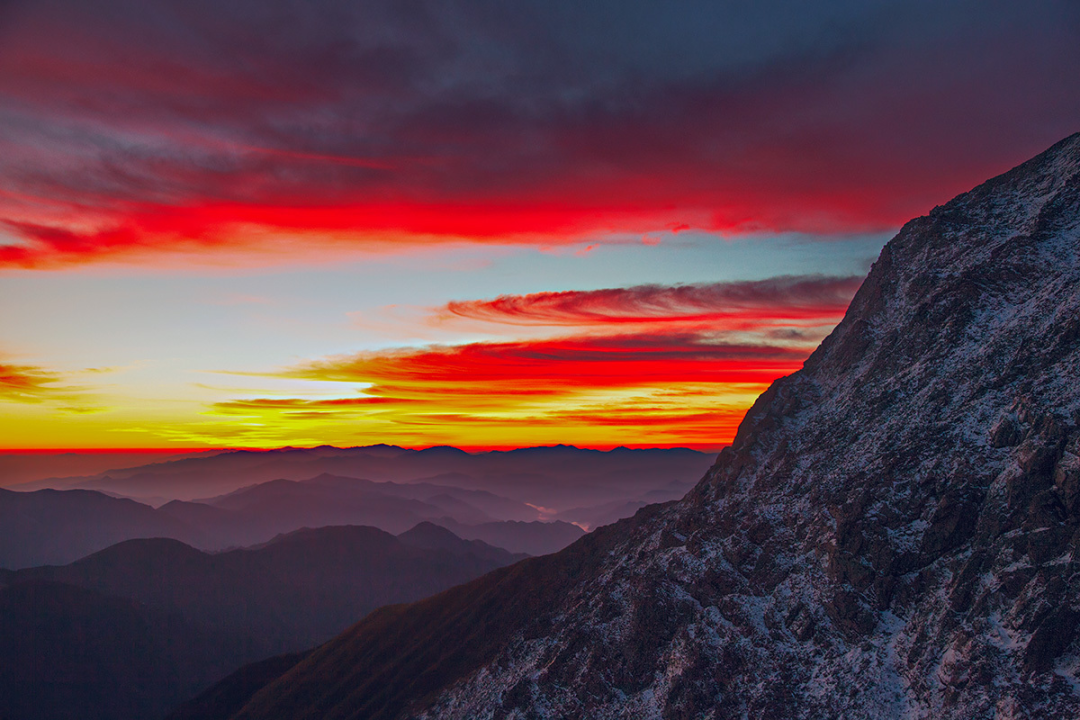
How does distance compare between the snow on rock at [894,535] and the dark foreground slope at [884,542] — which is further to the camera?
the dark foreground slope at [884,542]

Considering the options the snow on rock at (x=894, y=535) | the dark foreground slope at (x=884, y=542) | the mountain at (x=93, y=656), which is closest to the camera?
the snow on rock at (x=894, y=535)

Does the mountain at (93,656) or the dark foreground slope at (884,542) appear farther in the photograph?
the mountain at (93,656)

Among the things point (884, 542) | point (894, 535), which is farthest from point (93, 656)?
point (894, 535)

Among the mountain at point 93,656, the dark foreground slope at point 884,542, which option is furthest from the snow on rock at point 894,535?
the mountain at point 93,656

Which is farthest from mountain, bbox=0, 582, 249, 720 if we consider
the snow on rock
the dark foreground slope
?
the snow on rock

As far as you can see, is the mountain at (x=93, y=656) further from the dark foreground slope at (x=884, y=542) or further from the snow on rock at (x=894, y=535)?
the snow on rock at (x=894, y=535)

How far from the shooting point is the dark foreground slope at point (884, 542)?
138 feet

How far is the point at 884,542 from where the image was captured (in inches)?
2003

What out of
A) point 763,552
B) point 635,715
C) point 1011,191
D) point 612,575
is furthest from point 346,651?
point 1011,191

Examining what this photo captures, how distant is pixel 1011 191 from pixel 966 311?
66.2 feet

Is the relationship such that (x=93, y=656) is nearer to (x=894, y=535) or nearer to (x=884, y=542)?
(x=884, y=542)

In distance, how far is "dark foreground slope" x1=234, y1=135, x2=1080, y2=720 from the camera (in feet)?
138

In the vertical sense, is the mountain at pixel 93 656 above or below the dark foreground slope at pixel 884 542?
below

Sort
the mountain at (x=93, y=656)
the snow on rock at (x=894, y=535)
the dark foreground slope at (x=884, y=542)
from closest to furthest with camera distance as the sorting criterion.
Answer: the snow on rock at (x=894, y=535)
the dark foreground slope at (x=884, y=542)
the mountain at (x=93, y=656)
